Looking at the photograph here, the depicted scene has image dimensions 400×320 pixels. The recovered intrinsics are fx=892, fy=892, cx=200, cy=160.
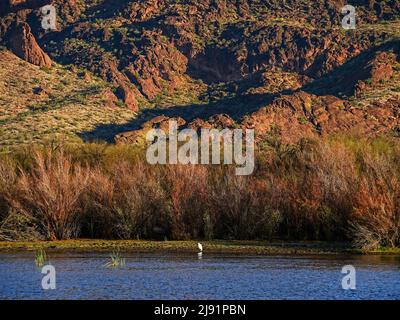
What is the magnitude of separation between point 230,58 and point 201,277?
346ft

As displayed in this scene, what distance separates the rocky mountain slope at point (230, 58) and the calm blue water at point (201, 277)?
5173cm

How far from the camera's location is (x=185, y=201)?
178ft

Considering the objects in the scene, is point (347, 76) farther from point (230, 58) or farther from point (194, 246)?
point (194, 246)

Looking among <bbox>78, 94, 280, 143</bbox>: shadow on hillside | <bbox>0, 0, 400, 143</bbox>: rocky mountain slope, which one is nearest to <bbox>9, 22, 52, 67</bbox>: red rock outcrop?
<bbox>0, 0, 400, 143</bbox>: rocky mountain slope

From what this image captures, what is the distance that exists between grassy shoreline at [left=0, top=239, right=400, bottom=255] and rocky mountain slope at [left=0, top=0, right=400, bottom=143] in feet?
140

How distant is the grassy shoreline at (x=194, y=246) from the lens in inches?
1891

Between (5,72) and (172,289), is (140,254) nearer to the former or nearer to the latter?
(172,289)

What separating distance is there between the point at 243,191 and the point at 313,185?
450cm

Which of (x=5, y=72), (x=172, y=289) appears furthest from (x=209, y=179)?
(x=5, y=72)

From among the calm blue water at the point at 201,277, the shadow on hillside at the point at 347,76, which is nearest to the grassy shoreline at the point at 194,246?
the calm blue water at the point at 201,277

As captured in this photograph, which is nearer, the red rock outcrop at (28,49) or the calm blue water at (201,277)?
the calm blue water at (201,277)

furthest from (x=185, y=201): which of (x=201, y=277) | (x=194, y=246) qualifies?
(x=201, y=277)

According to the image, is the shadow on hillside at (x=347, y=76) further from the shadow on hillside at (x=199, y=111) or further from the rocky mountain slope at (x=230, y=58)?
the shadow on hillside at (x=199, y=111)
